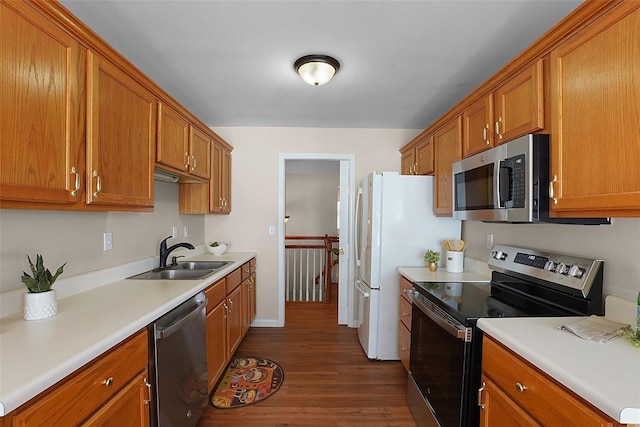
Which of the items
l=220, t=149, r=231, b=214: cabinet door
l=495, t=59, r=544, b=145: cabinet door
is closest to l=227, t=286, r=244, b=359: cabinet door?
l=220, t=149, r=231, b=214: cabinet door

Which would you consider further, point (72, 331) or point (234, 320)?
point (234, 320)

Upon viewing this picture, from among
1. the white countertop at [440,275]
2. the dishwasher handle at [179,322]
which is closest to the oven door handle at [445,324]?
the white countertop at [440,275]

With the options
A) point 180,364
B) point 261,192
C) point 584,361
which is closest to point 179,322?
point 180,364

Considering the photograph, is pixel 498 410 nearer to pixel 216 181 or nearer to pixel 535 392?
pixel 535 392

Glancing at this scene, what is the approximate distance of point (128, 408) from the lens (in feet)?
3.89

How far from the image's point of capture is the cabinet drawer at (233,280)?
2.44 meters

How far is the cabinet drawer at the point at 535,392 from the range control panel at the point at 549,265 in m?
0.58

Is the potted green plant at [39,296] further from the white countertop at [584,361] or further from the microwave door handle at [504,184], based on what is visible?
the microwave door handle at [504,184]

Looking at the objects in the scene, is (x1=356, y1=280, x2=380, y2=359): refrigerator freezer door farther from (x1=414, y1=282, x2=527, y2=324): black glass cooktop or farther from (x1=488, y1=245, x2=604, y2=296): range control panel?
(x1=488, y1=245, x2=604, y2=296): range control panel

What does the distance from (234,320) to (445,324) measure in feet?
5.95

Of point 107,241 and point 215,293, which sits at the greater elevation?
point 107,241

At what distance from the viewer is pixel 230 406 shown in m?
2.08

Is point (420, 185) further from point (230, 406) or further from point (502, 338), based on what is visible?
point (230, 406)

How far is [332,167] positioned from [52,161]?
552cm
